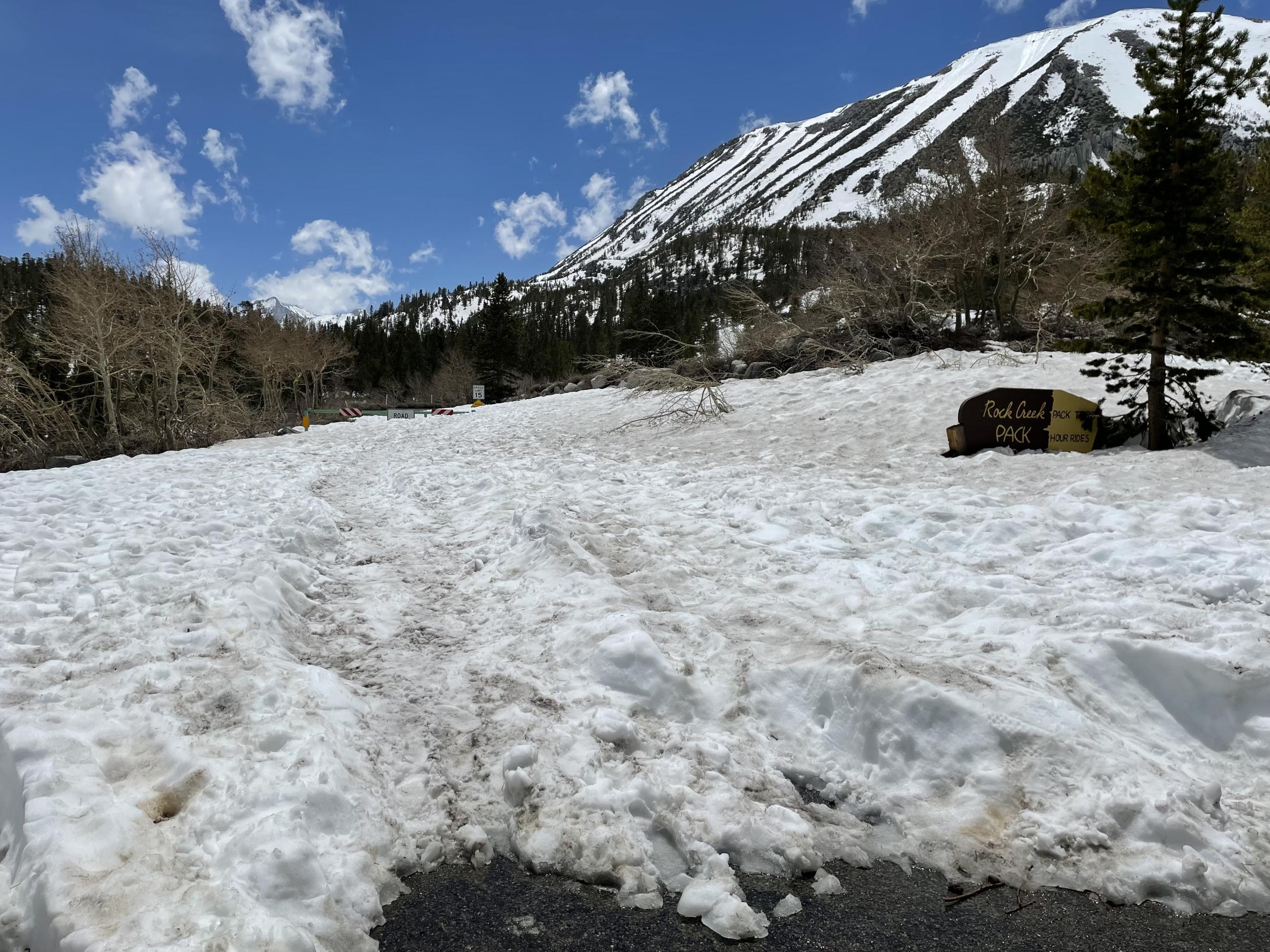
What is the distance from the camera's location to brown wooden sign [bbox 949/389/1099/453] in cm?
789

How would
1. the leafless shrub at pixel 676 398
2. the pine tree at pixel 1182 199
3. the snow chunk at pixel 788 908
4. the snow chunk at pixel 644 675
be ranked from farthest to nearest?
1. the leafless shrub at pixel 676 398
2. the pine tree at pixel 1182 199
3. the snow chunk at pixel 644 675
4. the snow chunk at pixel 788 908

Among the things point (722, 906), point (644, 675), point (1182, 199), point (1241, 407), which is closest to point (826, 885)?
point (722, 906)

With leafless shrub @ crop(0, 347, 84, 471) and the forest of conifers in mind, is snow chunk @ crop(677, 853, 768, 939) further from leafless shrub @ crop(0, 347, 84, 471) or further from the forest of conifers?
leafless shrub @ crop(0, 347, 84, 471)

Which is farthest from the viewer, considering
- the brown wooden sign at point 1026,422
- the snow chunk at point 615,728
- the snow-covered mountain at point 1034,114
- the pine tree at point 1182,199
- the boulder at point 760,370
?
the snow-covered mountain at point 1034,114

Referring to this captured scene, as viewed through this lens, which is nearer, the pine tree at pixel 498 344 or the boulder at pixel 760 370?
the boulder at pixel 760 370

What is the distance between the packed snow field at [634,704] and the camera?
2182 mm

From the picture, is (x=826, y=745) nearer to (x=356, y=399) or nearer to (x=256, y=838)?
(x=256, y=838)

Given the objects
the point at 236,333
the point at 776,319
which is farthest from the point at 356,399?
the point at 776,319

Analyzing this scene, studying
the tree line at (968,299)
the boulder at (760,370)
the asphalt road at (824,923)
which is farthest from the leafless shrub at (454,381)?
the asphalt road at (824,923)

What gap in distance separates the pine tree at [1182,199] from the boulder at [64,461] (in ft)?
Result: 65.6

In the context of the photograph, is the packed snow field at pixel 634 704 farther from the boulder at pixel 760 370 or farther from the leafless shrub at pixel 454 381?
the leafless shrub at pixel 454 381

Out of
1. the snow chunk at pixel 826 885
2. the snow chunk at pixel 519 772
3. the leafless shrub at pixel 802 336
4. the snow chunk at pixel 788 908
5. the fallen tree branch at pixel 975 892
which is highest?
the leafless shrub at pixel 802 336

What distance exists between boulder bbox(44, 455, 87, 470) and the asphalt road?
56.6ft

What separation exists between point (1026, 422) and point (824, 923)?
25.3 ft
